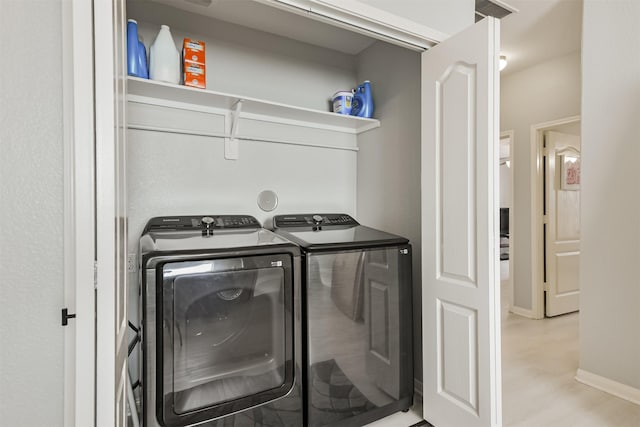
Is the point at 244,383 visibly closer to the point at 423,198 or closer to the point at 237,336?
the point at 237,336

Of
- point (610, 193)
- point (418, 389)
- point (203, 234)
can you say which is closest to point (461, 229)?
point (418, 389)

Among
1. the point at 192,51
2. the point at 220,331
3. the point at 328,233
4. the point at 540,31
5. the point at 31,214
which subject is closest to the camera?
the point at 31,214

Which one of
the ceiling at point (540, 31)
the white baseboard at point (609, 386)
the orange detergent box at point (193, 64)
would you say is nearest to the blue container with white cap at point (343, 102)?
the orange detergent box at point (193, 64)

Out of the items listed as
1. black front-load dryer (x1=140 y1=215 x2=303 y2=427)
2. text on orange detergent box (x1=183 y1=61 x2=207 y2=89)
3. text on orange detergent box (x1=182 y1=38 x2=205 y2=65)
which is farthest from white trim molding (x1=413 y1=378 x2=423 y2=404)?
text on orange detergent box (x1=182 y1=38 x2=205 y2=65)

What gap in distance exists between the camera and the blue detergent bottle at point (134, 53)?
1.66 metres

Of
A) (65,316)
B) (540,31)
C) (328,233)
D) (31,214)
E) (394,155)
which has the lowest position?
(65,316)

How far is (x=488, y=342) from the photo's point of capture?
1.49 meters

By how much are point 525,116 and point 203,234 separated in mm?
3827

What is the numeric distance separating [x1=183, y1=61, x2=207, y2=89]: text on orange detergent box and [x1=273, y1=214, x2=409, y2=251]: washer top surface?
3.04 ft

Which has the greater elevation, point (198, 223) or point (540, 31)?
point (540, 31)

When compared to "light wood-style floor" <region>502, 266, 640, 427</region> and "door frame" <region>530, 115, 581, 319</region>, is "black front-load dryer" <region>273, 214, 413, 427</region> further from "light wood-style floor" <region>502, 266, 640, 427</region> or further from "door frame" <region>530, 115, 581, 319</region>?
"door frame" <region>530, 115, 581, 319</region>

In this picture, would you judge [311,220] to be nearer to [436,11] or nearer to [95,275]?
[436,11]

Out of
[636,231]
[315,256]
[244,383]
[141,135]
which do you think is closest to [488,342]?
[315,256]

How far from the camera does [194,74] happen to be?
1.83m
